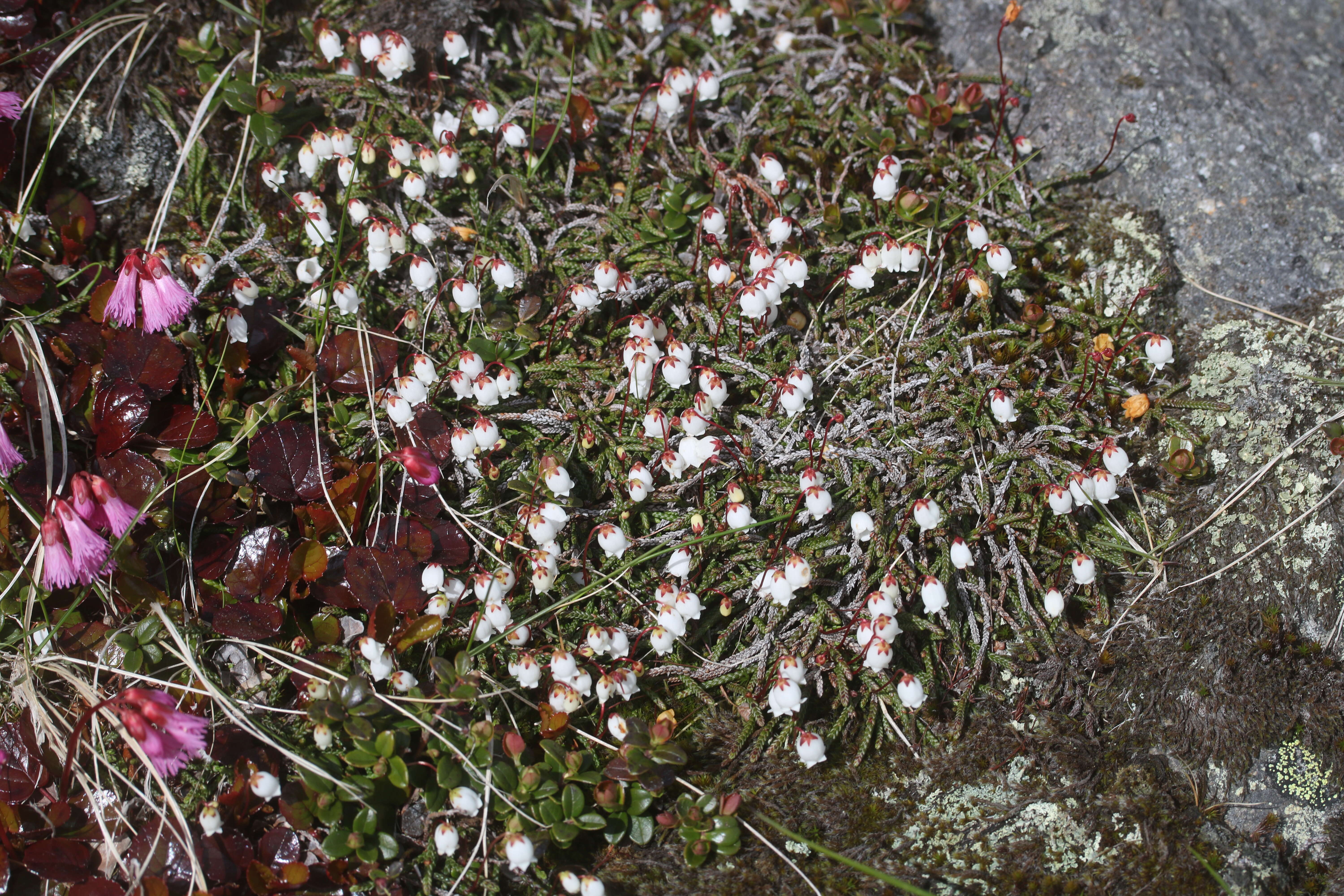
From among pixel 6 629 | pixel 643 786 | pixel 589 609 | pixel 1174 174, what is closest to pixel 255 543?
pixel 6 629

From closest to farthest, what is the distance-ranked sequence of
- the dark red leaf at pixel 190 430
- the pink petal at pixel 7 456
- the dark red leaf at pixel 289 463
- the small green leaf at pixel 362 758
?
the small green leaf at pixel 362 758 < the pink petal at pixel 7 456 < the dark red leaf at pixel 289 463 < the dark red leaf at pixel 190 430

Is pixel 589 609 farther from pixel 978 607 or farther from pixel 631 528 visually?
pixel 978 607

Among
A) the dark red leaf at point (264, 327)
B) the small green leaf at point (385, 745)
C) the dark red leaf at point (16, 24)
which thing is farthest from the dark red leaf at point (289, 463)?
the dark red leaf at point (16, 24)

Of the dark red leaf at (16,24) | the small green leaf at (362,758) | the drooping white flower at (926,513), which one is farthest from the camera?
the dark red leaf at (16,24)

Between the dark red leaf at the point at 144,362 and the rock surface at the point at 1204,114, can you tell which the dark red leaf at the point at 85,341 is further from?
the rock surface at the point at 1204,114

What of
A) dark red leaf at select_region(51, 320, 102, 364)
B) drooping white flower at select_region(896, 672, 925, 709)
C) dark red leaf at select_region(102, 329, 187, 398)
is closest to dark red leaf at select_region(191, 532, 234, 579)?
dark red leaf at select_region(102, 329, 187, 398)
